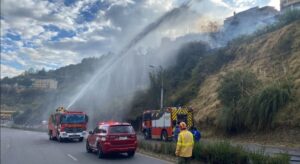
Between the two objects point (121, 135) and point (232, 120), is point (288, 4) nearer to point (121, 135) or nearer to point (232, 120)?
point (232, 120)

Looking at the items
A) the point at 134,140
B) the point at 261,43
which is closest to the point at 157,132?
the point at 134,140

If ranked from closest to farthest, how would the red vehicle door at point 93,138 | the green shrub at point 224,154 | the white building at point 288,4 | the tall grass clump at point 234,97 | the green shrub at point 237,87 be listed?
the green shrub at point 224,154
the red vehicle door at point 93,138
the tall grass clump at point 234,97
the green shrub at point 237,87
the white building at point 288,4

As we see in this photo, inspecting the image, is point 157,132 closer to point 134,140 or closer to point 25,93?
point 134,140

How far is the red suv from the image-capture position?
17938mm

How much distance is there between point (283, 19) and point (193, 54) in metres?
17.0

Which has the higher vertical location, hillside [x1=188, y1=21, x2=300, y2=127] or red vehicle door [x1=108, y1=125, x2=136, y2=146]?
hillside [x1=188, y1=21, x2=300, y2=127]

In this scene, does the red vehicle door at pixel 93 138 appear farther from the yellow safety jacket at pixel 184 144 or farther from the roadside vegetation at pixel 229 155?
the yellow safety jacket at pixel 184 144

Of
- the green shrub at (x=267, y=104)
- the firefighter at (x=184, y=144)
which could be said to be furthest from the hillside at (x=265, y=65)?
the firefighter at (x=184, y=144)

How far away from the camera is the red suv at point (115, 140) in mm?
17938

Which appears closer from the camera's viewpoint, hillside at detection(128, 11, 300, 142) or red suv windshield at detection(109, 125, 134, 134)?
red suv windshield at detection(109, 125, 134, 134)

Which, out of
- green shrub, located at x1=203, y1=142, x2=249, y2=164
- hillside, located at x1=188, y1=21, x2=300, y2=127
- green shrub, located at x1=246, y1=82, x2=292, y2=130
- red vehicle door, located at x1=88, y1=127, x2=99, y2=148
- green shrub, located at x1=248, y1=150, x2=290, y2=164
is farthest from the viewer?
hillside, located at x1=188, y1=21, x2=300, y2=127

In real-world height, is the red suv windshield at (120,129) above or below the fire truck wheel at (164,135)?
above

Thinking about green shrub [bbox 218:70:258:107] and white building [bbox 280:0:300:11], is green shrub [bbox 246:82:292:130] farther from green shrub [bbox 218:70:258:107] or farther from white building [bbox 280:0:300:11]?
white building [bbox 280:0:300:11]

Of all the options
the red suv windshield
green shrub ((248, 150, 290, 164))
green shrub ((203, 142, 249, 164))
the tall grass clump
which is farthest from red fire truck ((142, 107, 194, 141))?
green shrub ((248, 150, 290, 164))
